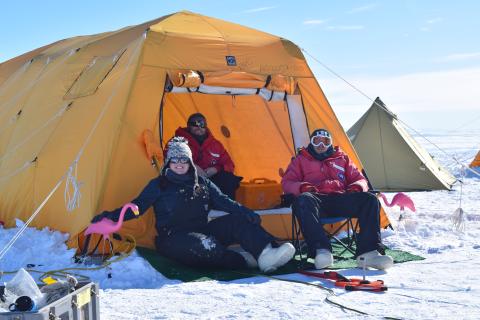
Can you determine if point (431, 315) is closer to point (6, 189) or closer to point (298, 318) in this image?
point (298, 318)

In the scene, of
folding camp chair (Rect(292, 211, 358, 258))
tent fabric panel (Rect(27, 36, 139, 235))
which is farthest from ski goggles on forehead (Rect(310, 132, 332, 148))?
tent fabric panel (Rect(27, 36, 139, 235))

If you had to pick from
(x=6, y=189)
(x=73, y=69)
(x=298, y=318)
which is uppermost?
(x=73, y=69)

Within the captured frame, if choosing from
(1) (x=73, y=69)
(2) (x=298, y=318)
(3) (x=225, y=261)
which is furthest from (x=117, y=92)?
(2) (x=298, y=318)

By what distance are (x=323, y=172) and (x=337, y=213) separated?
614mm

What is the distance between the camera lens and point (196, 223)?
252 inches

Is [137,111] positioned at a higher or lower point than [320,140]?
higher

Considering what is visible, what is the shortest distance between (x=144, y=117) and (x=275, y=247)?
209cm

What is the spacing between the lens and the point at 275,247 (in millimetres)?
6098

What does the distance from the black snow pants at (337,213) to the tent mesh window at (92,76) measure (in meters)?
2.66

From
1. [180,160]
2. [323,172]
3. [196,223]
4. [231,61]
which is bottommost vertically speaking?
[196,223]

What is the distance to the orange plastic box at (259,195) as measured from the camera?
812 cm

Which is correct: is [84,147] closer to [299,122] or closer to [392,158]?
[299,122]

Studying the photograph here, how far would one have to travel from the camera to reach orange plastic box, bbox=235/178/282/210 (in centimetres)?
812

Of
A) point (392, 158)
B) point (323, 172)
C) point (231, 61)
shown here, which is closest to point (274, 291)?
point (323, 172)
